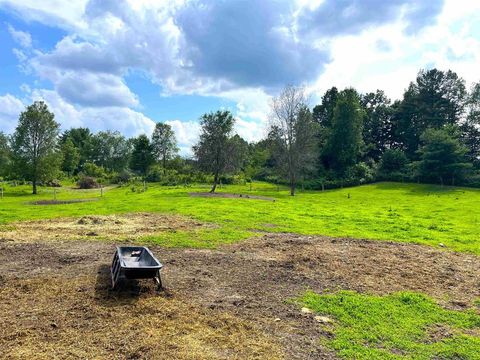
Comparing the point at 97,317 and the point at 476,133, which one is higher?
the point at 476,133

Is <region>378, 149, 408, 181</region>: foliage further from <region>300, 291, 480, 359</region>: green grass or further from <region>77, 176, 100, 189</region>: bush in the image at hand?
<region>300, 291, 480, 359</region>: green grass

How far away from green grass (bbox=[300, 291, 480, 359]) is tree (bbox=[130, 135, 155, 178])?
80.0 meters

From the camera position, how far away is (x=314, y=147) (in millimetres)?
56469

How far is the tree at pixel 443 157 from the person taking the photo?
178ft

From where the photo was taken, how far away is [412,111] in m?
77.8

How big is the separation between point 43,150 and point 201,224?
135ft

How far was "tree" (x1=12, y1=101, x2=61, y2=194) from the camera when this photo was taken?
2014 inches

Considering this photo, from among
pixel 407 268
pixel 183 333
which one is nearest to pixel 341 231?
pixel 407 268

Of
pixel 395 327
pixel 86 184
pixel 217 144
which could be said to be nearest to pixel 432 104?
pixel 217 144

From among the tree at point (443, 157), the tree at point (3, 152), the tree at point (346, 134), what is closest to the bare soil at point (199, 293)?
the tree at point (443, 157)

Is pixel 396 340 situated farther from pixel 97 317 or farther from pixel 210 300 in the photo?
pixel 97 317

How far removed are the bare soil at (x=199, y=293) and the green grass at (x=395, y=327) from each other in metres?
0.37

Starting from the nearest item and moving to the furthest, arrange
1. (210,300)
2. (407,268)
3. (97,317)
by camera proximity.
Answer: (97,317) → (210,300) → (407,268)

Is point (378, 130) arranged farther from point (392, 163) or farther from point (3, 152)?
point (3, 152)
